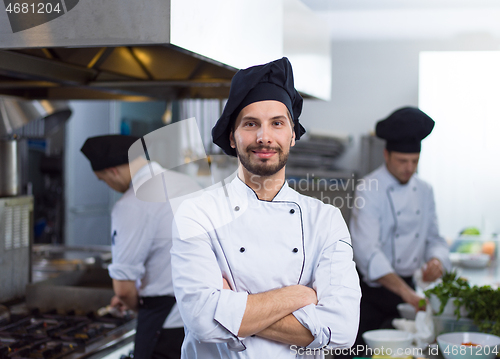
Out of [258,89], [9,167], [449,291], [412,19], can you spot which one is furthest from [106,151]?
[412,19]

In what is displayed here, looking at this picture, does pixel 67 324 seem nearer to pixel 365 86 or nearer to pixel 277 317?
pixel 277 317

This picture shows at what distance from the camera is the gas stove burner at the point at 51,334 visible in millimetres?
1391

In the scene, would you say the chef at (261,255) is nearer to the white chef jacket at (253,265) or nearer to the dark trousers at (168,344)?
the white chef jacket at (253,265)

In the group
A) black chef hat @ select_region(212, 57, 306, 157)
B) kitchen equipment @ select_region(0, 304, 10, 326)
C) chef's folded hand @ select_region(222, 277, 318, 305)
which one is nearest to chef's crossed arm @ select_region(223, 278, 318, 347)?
chef's folded hand @ select_region(222, 277, 318, 305)

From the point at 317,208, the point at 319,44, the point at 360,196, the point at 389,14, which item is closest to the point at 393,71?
the point at 389,14

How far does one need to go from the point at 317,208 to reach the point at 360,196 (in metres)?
0.82

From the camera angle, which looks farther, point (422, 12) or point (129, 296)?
point (422, 12)

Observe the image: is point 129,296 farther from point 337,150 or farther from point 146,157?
point 337,150

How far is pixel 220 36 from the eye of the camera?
121cm

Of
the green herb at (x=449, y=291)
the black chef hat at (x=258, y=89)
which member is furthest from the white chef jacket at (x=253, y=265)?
the green herb at (x=449, y=291)

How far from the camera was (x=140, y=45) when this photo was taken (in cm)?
99

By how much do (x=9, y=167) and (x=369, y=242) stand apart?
1354mm

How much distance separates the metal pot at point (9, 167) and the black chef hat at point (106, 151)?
43 cm

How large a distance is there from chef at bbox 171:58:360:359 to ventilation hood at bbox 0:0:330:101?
0.60ft
